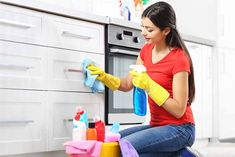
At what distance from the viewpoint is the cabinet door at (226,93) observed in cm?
399

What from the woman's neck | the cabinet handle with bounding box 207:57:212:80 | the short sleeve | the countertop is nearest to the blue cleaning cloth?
the countertop

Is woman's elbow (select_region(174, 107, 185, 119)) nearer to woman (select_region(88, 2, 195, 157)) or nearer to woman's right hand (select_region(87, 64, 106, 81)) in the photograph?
woman (select_region(88, 2, 195, 157))

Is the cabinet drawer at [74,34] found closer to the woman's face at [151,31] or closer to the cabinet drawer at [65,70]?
the cabinet drawer at [65,70]

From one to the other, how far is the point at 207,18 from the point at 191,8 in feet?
0.57

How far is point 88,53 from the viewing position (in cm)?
246

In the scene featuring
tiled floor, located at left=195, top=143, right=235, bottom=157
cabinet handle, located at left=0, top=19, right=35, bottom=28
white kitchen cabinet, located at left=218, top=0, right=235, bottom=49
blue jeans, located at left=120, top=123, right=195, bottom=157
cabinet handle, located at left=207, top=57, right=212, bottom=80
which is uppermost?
white kitchen cabinet, located at left=218, top=0, right=235, bottom=49

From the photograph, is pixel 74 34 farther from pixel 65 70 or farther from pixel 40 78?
pixel 40 78

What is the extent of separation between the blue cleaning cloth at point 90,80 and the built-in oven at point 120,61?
5.9 inches

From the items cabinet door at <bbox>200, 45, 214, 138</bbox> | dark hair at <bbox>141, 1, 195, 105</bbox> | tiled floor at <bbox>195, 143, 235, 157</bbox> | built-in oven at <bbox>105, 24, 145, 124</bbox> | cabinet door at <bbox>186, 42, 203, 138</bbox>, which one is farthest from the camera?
cabinet door at <bbox>200, 45, 214, 138</bbox>

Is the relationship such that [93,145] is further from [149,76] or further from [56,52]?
[56,52]

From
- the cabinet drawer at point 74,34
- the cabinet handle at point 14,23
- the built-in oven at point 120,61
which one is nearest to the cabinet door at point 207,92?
the built-in oven at point 120,61

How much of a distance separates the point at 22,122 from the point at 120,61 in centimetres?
84

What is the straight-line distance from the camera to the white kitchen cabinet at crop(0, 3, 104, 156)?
2.02 meters

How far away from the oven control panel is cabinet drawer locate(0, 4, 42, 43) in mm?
552
